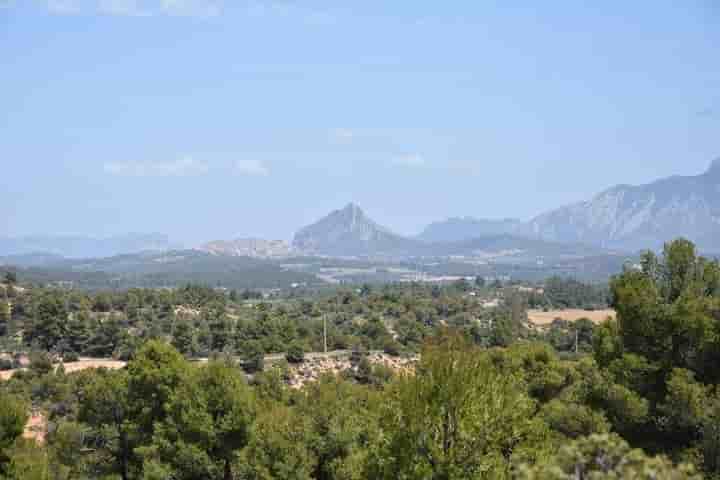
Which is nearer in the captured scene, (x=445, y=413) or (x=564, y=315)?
(x=445, y=413)

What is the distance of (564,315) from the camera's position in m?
94.9

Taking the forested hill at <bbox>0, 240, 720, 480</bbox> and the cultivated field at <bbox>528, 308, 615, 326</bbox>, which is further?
the cultivated field at <bbox>528, 308, 615, 326</bbox>

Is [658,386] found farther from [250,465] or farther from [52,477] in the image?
[52,477]

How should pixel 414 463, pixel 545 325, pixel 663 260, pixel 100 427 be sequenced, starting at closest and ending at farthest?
pixel 414 463, pixel 663 260, pixel 100 427, pixel 545 325

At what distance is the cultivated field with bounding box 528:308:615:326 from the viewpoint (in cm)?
8694

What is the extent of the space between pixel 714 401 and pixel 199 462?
1633 cm

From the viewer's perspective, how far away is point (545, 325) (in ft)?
262

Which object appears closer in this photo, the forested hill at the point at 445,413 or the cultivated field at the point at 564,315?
the forested hill at the point at 445,413

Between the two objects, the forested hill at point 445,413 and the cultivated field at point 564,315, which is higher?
the forested hill at point 445,413

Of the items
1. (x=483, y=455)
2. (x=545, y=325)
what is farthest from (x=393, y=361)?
(x=483, y=455)

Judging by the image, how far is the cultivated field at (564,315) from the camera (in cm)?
8694

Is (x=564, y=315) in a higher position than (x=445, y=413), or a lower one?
lower

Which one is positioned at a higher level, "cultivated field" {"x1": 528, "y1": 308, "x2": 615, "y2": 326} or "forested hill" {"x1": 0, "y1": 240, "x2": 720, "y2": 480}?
"forested hill" {"x1": 0, "y1": 240, "x2": 720, "y2": 480}

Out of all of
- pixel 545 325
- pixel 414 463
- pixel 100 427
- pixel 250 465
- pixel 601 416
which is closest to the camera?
pixel 414 463
